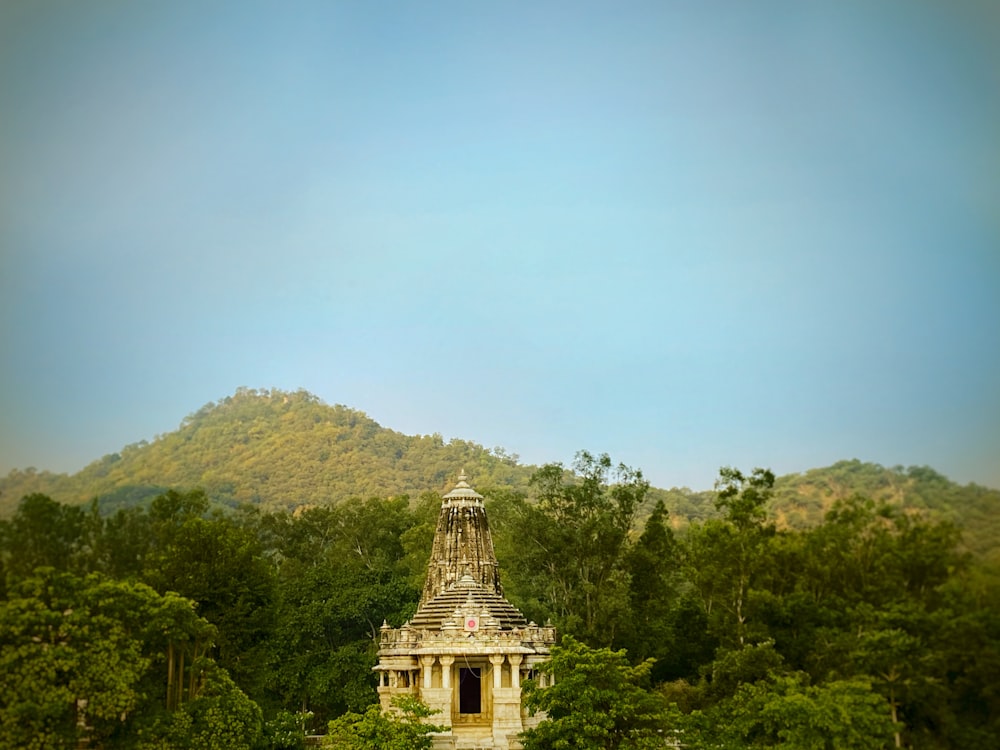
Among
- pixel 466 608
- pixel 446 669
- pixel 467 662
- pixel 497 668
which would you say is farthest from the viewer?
pixel 467 662

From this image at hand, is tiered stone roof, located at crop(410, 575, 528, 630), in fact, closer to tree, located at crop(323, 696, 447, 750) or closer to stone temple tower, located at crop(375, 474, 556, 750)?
stone temple tower, located at crop(375, 474, 556, 750)

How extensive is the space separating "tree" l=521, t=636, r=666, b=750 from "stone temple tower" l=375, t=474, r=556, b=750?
3050mm

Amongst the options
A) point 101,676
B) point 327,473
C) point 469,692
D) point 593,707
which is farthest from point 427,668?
point 327,473

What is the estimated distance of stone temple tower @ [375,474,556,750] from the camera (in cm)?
3481

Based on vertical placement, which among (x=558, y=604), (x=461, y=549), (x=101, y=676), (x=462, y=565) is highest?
(x=461, y=549)

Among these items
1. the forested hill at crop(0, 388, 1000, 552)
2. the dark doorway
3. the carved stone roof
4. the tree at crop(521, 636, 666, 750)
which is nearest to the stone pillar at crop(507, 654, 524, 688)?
the carved stone roof

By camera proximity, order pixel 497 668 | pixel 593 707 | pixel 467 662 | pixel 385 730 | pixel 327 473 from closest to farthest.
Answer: pixel 385 730 < pixel 593 707 < pixel 497 668 < pixel 467 662 < pixel 327 473

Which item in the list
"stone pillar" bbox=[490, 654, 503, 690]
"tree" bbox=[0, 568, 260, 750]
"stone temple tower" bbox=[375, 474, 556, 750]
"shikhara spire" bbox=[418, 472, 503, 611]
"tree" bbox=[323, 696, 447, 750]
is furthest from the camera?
"shikhara spire" bbox=[418, 472, 503, 611]

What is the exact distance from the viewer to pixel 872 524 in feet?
99.8

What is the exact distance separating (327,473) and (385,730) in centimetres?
7924

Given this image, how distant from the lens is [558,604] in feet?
166

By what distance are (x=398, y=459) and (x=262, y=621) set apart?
73083mm

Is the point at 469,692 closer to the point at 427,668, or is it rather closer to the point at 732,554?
the point at 427,668

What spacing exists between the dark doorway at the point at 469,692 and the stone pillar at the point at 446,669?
7.41 feet
